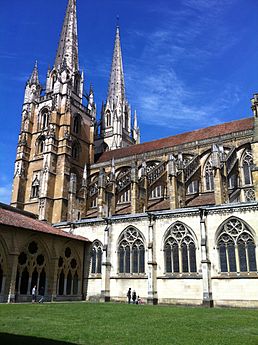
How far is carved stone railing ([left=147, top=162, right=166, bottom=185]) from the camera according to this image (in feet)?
104

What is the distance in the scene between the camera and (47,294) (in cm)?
2066

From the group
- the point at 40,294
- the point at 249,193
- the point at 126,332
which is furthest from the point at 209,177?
the point at 126,332

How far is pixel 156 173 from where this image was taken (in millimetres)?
32562

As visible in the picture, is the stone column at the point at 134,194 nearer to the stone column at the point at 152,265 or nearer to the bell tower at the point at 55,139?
the stone column at the point at 152,265

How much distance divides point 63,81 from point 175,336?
39948 mm

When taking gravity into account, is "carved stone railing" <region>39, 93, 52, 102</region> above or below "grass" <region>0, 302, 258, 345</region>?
above

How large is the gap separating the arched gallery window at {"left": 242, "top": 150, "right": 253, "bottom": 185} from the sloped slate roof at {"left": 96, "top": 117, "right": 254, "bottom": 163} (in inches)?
103

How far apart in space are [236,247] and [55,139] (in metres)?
27.4

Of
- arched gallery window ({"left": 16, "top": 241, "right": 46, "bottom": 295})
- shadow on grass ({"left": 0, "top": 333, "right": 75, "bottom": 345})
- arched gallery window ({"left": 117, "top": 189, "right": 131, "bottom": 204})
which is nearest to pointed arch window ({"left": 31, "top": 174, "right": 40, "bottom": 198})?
arched gallery window ({"left": 117, "top": 189, "right": 131, "bottom": 204})

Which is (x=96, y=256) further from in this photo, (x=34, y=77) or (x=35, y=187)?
(x=34, y=77)

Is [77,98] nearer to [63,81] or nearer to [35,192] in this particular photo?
[63,81]

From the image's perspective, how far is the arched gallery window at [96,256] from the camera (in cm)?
2336

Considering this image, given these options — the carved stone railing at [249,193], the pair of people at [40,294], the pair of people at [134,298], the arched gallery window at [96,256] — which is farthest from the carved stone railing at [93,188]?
the pair of people at [134,298]

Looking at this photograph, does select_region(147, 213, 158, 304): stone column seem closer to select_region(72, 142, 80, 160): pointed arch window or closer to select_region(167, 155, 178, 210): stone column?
select_region(167, 155, 178, 210): stone column
